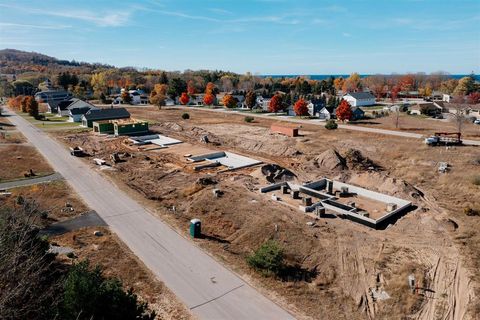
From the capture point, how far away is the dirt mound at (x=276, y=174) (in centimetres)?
3490

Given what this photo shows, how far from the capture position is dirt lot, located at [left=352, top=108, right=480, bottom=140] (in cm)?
5388

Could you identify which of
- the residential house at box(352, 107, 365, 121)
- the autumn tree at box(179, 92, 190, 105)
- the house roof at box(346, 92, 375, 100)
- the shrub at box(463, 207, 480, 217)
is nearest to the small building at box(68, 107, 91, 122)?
the autumn tree at box(179, 92, 190, 105)

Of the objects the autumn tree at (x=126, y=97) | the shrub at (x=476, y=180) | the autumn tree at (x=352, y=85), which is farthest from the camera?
the autumn tree at (x=352, y=85)

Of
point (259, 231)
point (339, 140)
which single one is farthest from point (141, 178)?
→ point (339, 140)

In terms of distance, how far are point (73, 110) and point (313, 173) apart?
53152 millimetres

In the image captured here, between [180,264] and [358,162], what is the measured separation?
26444 mm

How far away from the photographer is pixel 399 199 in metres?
28.9

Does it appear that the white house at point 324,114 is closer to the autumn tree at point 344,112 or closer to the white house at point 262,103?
the autumn tree at point 344,112

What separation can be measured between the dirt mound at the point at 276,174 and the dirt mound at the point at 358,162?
702 cm

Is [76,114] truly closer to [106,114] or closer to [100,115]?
[100,115]

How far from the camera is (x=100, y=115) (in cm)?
6506

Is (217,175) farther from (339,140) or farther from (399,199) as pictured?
(339,140)

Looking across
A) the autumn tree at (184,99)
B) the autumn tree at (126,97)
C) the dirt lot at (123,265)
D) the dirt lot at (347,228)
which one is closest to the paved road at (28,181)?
the dirt lot at (347,228)

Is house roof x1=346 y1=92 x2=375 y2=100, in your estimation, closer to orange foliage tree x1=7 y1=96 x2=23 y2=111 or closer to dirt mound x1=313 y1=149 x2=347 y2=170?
dirt mound x1=313 y1=149 x2=347 y2=170
